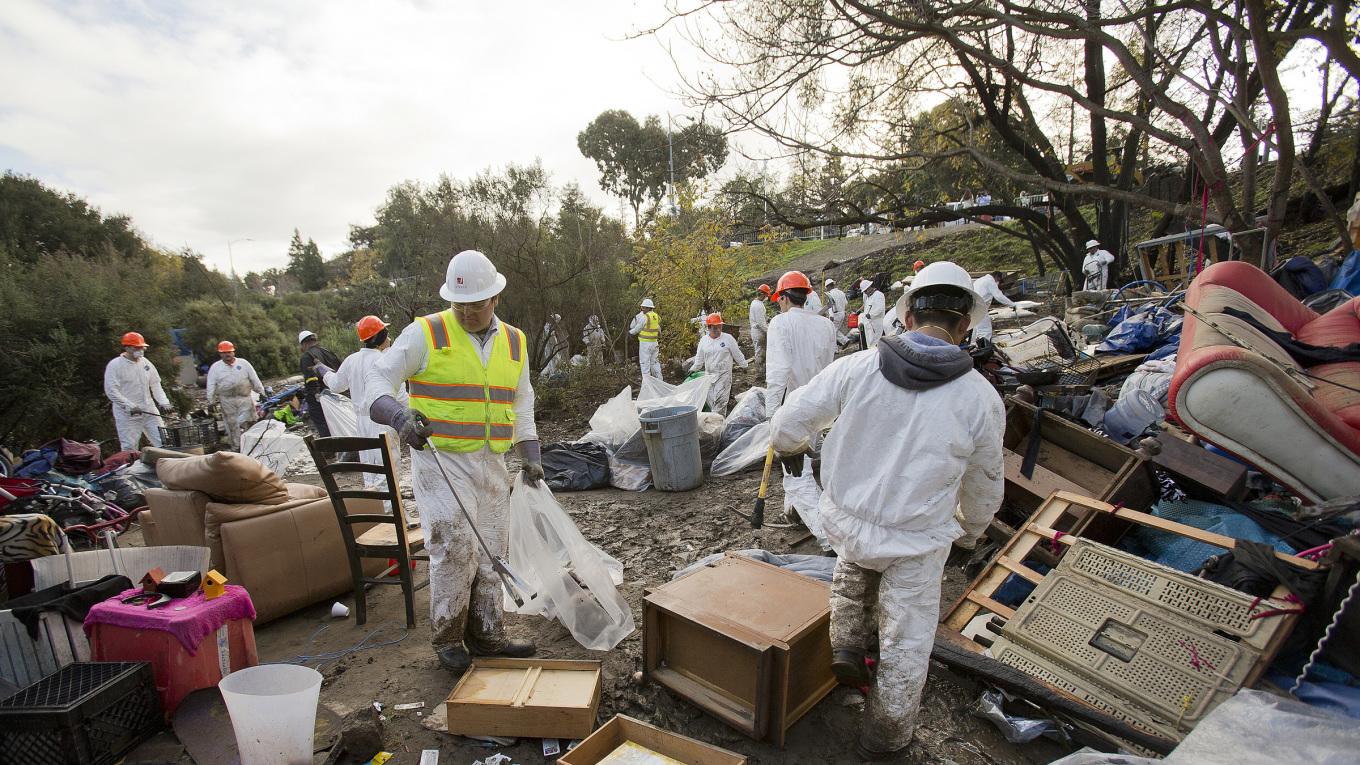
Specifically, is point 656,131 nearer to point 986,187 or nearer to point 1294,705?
point 986,187

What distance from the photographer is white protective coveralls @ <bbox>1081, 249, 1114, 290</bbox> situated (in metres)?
11.0

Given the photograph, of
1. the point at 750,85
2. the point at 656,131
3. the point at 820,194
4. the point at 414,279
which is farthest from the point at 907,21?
the point at 656,131

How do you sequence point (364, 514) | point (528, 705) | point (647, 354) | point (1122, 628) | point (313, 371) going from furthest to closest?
point (647, 354) < point (313, 371) < point (364, 514) < point (1122, 628) < point (528, 705)

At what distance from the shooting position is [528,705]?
7.88ft

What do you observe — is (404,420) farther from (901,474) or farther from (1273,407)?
(1273,407)

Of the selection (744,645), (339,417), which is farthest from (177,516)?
(744,645)

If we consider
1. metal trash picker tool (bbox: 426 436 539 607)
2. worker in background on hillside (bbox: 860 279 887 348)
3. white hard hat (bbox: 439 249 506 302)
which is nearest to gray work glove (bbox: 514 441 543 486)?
metal trash picker tool (bbox: 426 436 539 607)

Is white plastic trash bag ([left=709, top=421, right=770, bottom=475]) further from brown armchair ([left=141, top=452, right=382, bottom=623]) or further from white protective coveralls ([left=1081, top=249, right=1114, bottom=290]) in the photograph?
white protective coveralls ([left=1081, top=249, right=1114, bottom=290])

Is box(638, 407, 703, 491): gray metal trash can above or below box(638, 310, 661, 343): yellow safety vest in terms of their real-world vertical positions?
below

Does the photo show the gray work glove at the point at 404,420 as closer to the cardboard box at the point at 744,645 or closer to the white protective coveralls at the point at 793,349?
the cardboard box at the point at 744,645

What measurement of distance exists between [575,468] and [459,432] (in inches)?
132

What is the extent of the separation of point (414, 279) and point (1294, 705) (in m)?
13.0

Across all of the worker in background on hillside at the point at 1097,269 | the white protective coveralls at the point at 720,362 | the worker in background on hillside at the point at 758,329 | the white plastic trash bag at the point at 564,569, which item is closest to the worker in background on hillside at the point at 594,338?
the white protective coveralls at the point at 720,362

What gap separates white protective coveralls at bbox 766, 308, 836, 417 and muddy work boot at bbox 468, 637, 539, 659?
277 centimetres
